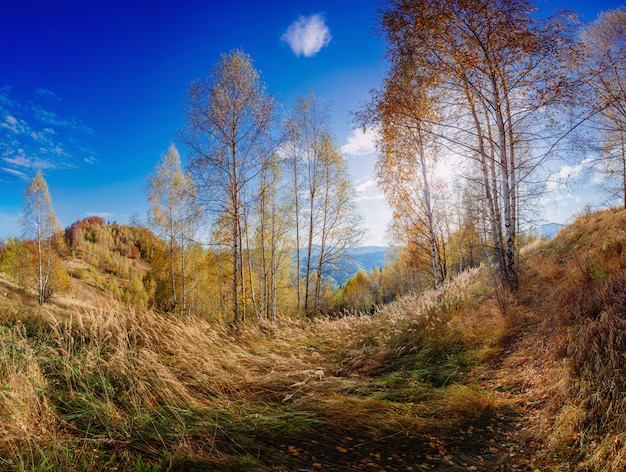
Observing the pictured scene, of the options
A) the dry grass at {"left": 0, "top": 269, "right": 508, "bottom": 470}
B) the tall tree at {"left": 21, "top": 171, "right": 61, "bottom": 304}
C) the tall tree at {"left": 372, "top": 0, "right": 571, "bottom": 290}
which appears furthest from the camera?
the tall tree at {"left": 21, "top": 171, "right": 61, "bottom": 304}

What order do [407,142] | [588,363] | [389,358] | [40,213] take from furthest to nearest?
[40,213], [407,142], [389,358], [588,363]

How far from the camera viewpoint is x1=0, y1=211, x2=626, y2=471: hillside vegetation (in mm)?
2514

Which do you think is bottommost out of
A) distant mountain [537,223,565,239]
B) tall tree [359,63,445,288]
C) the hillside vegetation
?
the hillside vegetation

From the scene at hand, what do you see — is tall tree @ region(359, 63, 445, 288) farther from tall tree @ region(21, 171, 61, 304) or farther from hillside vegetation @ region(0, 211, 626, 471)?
tall tree @ region(21, 171, 61, 304)

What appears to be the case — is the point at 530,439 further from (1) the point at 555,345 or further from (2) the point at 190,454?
(2) the point at 190,454

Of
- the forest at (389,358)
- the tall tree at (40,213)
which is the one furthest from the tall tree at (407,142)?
the tall tree at (40,213)

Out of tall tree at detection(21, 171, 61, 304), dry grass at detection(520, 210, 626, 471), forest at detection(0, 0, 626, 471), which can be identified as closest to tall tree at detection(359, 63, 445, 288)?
forest at detection(0, 0, 626, 471)

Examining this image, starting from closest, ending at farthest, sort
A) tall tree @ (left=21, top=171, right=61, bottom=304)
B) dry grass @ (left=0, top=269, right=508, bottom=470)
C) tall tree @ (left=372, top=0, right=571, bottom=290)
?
dry grass @ (left=0, top=269, right=508, bottom=470)
tall tree @ (left=372, top=0, right=571, bottom=290)
tall tree @ (left=21, top=171, right=61, bottom=304)

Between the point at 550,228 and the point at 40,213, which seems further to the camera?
the point at 40,213

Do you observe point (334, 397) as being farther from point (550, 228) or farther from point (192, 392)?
point (550, 228)

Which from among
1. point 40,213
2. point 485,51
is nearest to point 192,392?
point 485,51

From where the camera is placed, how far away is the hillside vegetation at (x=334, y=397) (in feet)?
8.25

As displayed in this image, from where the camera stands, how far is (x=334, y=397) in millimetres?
3645

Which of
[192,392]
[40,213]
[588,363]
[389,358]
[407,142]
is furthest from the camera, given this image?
[40,213]
